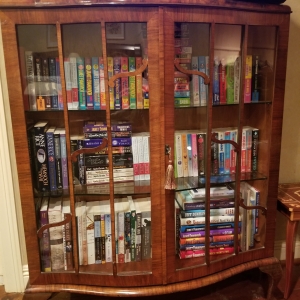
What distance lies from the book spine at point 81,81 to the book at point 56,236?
407 mm

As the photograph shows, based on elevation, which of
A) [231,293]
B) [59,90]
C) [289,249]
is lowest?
[231,293]

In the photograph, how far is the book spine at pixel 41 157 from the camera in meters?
1.24

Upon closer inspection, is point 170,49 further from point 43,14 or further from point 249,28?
point 43,14

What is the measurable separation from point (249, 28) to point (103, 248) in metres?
1.09

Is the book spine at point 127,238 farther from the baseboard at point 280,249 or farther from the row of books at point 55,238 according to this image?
the baseboard at point 280,249

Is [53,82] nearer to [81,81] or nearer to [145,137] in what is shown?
[81,81]

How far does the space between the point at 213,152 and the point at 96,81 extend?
1.83 ft

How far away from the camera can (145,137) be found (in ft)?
4.08

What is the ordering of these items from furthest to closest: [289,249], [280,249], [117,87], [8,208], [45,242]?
[280,249] → [8,208] → [289,249] → [45,242] → [117,87]

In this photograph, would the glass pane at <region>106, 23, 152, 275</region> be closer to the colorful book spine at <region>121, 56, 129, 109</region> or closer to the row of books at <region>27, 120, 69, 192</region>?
the colorful book spine at <region>121, 56, 129, 109</region>

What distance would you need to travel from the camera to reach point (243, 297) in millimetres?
1605

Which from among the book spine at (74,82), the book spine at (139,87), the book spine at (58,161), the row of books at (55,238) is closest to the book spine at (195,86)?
the book spine at (139,87)

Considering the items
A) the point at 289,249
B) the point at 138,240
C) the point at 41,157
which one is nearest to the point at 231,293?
the point at 289,249

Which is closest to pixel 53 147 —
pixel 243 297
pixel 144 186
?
pixel 144 186
